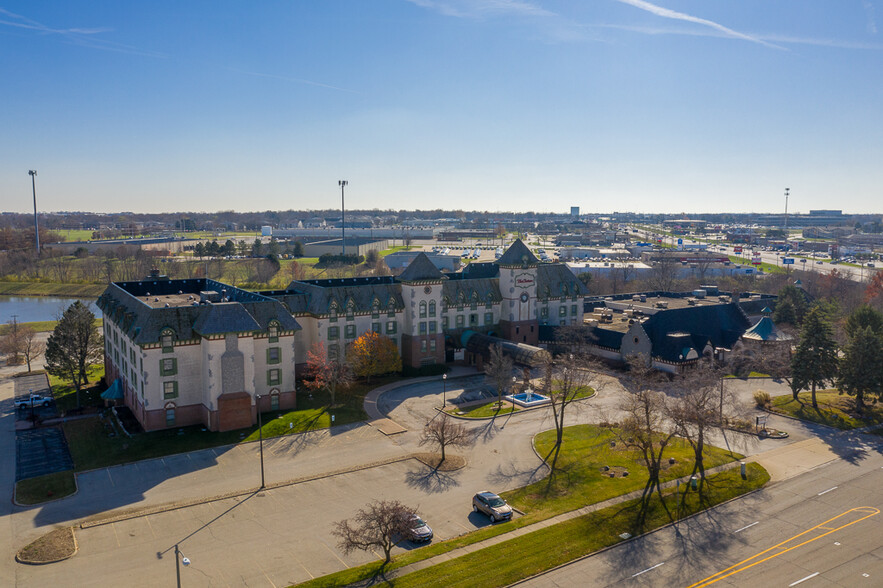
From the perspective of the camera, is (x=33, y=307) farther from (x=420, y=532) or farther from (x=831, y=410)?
(x=831, y=410)

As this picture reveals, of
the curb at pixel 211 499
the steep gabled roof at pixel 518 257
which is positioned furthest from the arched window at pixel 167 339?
the steep gabled roof at pixel 518 257

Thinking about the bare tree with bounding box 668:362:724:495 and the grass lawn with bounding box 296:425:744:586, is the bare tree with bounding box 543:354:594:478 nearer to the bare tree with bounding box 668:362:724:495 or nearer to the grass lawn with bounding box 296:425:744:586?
the grass lawn with bounding box 296:425:744:586

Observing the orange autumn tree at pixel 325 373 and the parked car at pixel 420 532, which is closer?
the parked car at pixel 420 532

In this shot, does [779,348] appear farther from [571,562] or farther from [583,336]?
[571,562]

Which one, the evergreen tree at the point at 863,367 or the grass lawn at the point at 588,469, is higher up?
the evergreen tree at the point at 863,367

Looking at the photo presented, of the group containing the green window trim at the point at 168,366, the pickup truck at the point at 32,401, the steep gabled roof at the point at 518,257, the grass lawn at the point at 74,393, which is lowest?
the grass lawn at the point at 74,393

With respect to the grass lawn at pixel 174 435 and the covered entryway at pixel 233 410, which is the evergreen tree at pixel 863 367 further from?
the covered entryway at pixel 233 410
